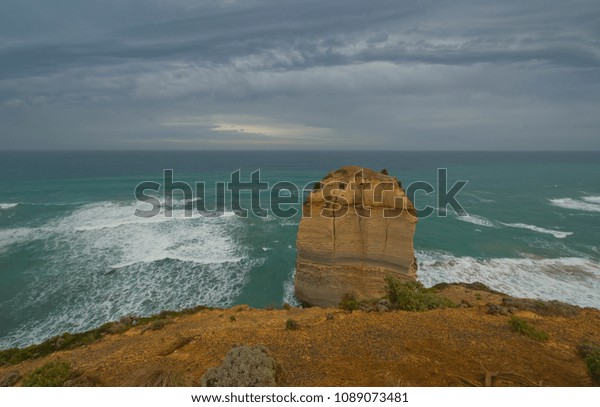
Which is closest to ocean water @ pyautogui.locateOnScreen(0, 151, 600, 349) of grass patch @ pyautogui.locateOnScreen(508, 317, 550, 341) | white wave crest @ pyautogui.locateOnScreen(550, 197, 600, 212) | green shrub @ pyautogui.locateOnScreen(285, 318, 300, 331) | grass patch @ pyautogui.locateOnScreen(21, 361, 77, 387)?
white wave crest @ pyautogui.locateOnScreen(550, 197, 600, 212)

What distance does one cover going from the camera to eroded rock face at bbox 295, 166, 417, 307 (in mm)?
14133

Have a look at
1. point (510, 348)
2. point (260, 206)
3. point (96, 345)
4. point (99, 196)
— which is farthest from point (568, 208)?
point (99, 196)

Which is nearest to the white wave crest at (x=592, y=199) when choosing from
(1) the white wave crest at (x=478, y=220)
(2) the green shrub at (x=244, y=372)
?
(1) the white wave crest at (x=478, y=220)

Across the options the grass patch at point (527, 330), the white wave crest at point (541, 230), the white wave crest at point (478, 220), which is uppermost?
the grass patch at point (527, 330)

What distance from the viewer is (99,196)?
41.9 meters

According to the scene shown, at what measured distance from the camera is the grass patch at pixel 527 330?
750cm

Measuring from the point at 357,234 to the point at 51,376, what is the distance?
38.3 ft

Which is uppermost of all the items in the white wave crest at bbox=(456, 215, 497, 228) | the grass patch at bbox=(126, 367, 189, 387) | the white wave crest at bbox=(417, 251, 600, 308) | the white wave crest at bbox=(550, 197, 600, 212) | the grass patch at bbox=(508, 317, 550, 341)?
the grass patch at bbox=(126, 367, 189, 387)

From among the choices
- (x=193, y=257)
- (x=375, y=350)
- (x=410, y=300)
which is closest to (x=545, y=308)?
(x=410, y=300)

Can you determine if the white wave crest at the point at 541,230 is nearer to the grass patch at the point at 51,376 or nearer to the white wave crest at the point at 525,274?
the white wave crest at the point at 525,274

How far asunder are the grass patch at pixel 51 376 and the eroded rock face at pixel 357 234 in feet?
33.5

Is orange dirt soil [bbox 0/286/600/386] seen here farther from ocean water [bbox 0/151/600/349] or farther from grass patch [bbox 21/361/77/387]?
ocean water [bbox 0/151/600/349]

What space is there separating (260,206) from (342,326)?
104ft

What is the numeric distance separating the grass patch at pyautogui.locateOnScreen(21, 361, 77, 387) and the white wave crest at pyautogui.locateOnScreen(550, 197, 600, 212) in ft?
171
